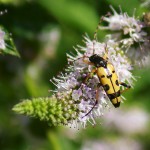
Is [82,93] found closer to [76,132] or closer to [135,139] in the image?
[76,132]

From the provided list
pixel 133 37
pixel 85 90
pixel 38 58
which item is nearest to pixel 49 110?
pixel 85 90

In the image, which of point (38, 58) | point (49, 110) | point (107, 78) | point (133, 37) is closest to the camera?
point (49, 110)

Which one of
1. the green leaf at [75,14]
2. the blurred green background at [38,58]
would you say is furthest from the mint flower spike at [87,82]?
the green leaf at [75,14]

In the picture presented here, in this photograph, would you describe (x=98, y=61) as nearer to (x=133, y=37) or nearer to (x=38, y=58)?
(x=133, y=37)

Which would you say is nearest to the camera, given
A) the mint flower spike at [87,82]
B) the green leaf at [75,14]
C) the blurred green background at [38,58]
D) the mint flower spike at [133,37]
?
the mint flower spike at [87,82]

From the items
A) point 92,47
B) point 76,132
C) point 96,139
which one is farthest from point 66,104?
point 96,139

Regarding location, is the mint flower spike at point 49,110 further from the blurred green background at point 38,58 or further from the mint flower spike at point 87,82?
the blurred green background at point 38,58
